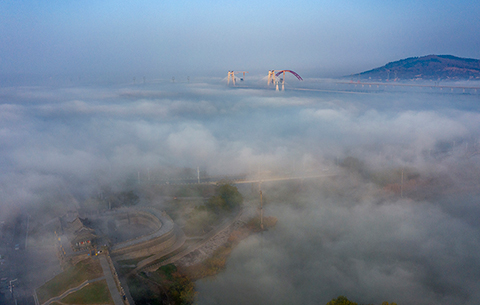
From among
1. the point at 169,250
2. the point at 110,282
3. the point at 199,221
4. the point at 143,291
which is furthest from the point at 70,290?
the point at 199,221

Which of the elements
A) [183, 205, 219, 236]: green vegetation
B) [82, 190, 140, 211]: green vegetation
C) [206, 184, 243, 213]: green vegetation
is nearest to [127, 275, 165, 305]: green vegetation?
[183, 205, 219, 236]: green vegetation

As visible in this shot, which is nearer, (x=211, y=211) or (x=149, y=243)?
(x=149, y=243)

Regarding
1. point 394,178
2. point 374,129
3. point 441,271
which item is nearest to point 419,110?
point 374,129

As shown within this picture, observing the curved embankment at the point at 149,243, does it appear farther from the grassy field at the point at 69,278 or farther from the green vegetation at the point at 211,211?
the grassy field at the point at 69,278

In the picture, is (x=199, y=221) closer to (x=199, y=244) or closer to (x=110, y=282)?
(x=199, y=244)

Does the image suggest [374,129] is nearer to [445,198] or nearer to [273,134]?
[273,134]

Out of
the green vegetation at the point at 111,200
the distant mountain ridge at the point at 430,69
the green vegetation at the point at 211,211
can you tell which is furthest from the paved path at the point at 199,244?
the distant mountain ridge at the point at 430,69
